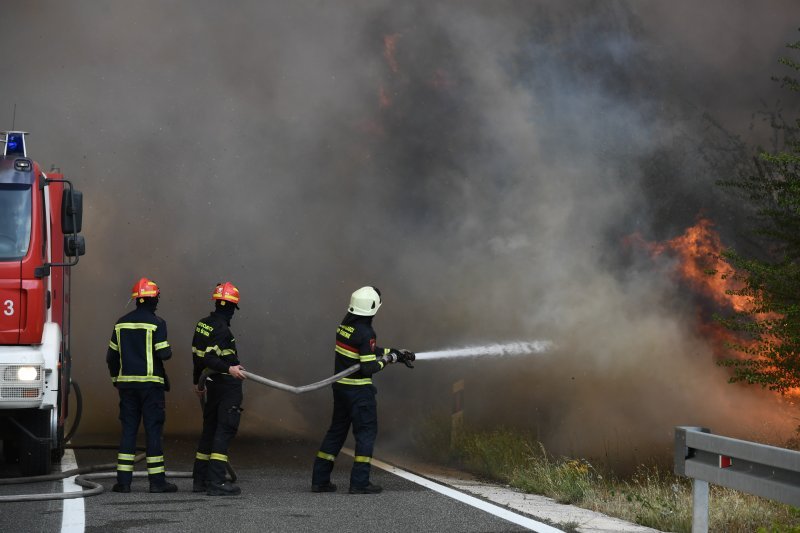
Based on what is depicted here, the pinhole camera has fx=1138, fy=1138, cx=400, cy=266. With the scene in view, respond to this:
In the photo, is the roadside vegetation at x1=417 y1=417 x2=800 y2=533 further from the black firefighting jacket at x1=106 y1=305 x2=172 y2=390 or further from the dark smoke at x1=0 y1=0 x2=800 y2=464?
the dark smoke at x1=0 y1=0 x2=800 y2=464

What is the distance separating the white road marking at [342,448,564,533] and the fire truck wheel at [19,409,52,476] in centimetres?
286

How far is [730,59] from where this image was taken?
1989 centimetres

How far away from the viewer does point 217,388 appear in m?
8.50

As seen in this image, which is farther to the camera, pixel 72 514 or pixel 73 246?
pixel 73 246

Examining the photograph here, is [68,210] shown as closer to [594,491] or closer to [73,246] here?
[73,246]

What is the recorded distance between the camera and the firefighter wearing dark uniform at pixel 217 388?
27.0 ft

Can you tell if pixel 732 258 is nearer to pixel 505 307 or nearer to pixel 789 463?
pixel 505 307

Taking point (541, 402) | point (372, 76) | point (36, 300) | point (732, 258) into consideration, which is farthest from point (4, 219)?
point (372, 76)

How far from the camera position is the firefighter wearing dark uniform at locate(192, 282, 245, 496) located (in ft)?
27.0

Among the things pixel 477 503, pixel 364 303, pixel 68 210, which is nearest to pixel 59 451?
pixel 68 210

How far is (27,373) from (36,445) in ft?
2.36

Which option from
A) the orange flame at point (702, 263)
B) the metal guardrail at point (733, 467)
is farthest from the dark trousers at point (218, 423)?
the orange flame at point (702, 263)

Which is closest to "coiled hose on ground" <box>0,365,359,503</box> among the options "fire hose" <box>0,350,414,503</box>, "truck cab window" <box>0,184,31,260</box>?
"fire hose" <box>0,350,414,503</box>

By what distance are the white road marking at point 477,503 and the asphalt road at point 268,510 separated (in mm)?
82
